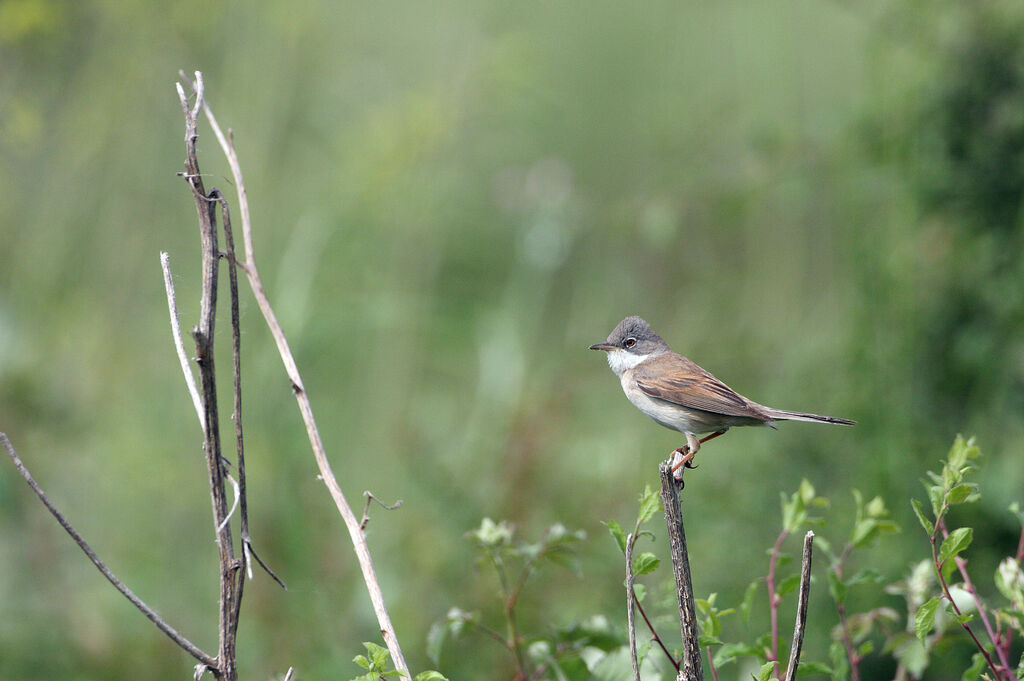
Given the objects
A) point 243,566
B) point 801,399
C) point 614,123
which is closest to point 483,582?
point 801,399

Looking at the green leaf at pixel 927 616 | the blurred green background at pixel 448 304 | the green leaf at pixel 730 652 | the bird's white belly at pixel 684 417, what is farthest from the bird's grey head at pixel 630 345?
the green leaf at pixel 927 616

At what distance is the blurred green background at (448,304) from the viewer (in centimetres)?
384

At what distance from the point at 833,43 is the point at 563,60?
7.23 feet

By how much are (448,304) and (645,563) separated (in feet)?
12.9

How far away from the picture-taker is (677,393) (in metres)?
2.92

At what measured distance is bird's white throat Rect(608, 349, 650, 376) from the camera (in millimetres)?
3250

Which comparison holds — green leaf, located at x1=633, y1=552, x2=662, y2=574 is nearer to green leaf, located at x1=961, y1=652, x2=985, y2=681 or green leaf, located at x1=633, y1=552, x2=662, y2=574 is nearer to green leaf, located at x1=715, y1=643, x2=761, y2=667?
green leaf, located at x1=715, y1=643, x2=761, y2=667

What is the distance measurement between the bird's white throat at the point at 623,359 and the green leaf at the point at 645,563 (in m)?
1.74

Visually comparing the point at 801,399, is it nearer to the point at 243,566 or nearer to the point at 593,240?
the point at 593,240

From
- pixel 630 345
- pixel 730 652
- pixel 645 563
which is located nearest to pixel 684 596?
pixel 645 563

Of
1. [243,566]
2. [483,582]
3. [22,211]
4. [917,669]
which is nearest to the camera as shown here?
[243,566]

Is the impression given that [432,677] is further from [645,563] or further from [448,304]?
[448,304]

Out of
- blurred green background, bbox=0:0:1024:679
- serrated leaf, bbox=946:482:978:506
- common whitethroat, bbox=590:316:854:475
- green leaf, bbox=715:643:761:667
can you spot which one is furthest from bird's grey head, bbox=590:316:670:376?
serrated leaf, bbox=946:482:978:506

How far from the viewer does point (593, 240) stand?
581 centimetres
